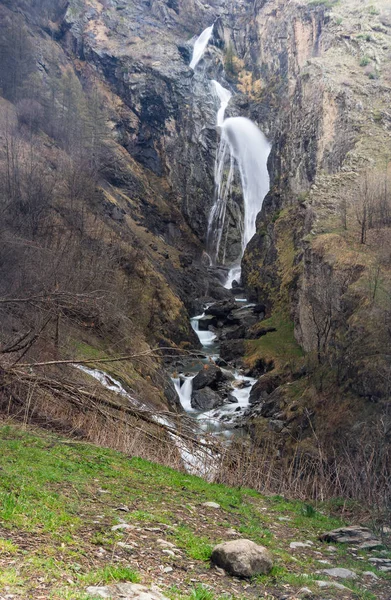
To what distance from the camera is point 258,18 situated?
87.6 metres

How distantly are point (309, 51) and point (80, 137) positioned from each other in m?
29.6

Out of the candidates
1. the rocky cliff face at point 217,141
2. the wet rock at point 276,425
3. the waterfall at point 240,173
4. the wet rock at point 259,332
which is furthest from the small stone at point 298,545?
the waterfall at point 240,173

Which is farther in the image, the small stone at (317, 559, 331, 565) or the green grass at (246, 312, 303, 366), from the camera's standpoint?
the green grass at (246, 312, 303, 366)

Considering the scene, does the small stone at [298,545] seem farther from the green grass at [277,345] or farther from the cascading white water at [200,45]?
the cascading white water at [200,45]

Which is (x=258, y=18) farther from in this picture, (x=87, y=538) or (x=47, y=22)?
(x=87, y=538)

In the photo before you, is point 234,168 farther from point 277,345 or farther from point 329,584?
point 329,584

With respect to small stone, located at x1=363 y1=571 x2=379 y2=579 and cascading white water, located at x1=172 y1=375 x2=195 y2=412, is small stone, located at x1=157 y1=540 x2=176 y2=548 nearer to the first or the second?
small stone, located at x1=363 y1=571 x2=379 y2=579

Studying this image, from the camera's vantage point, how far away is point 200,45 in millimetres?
85188

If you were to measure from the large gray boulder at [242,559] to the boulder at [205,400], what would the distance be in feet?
76.8

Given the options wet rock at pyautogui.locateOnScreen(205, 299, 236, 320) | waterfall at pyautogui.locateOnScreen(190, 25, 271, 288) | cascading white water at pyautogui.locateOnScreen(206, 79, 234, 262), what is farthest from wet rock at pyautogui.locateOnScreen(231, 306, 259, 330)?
cascading white water at pyautogui.locateOnScreen(206, 79, 234, 262)

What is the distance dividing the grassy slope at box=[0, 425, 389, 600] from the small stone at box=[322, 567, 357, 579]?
0.14m

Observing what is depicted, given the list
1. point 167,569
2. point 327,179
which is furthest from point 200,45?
point 167,569

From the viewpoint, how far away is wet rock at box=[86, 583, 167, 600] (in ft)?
12.3

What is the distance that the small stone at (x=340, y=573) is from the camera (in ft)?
19.2
